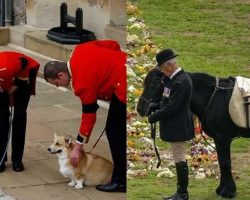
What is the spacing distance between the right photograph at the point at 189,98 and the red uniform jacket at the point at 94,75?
4.89 feet

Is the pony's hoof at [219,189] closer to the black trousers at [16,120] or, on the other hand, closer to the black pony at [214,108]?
the black pony at [214,108]

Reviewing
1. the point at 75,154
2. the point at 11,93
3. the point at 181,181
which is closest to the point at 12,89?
the point at 11,93

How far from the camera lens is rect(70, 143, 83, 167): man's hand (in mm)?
7567

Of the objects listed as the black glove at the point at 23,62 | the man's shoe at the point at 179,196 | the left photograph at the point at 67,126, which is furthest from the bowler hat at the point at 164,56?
the black glove at the point at 23,62

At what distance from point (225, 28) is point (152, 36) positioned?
0.51 metres

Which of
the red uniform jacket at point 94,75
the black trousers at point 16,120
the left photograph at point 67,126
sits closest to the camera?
the red uniform jacket at point 94,75

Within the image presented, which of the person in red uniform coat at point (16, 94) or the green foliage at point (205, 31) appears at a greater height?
the green foliage at point (205, 31)

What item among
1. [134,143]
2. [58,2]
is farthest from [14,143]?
[58,2]

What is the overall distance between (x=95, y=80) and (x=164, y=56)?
1.84 m

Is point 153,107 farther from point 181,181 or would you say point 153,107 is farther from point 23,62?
point 23,62

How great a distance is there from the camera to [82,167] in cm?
793

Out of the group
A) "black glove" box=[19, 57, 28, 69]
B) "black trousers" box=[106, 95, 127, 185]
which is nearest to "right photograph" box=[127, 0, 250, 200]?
"black trousers" box=[106, 95, 127, 185]

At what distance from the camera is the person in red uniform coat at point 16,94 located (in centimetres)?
808

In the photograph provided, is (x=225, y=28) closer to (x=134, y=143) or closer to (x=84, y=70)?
(x=134, y=143)
